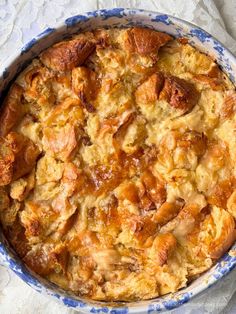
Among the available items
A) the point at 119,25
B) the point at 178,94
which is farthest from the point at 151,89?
the point at 119,25

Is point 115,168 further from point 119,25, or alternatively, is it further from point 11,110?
point 119,25

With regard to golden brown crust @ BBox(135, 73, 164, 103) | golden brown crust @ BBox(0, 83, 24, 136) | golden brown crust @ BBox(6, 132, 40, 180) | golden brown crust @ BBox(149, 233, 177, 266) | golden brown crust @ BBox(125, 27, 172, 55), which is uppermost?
golden brown crust @ BBox(125, 27, 172, 55)

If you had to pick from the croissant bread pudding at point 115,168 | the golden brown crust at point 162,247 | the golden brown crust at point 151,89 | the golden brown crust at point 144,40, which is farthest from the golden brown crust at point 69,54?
the golden brown crust at point 162,247

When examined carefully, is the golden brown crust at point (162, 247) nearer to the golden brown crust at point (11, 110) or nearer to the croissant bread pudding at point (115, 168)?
the croissant bread pudding at point (115, 168)

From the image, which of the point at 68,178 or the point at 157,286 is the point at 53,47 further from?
the point at 157,286

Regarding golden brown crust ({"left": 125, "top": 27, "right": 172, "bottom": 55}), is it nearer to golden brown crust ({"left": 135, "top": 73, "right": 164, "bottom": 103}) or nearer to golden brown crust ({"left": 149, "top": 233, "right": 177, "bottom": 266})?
golden brown crust ({"left": 135, "top": 73, "right": 164, "bottom": 103})

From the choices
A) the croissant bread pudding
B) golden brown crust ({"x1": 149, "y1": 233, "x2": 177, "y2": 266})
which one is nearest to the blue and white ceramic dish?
the croissant bread pudding
